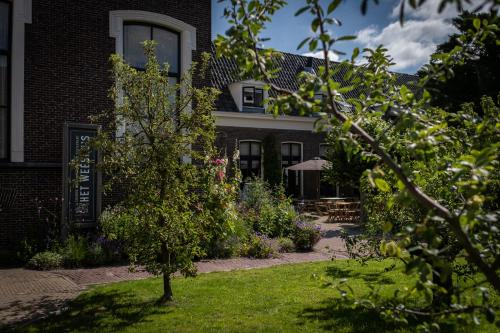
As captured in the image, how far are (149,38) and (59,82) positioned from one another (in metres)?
2.84

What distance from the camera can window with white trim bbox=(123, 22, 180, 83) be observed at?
41.9 feet

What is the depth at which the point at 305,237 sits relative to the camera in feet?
38.6

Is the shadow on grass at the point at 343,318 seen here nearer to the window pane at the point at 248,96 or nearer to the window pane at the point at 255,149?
the window pane at the point at 248,96

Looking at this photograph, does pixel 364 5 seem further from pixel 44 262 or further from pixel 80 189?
pixel 80 189

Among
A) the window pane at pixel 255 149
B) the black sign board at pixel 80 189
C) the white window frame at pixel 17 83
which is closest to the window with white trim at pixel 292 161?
the window pane at pixel 255 149

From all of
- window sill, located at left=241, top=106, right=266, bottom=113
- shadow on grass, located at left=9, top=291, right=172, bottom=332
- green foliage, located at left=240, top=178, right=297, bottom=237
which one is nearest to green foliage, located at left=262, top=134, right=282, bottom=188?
window sill, located at left=241, top=106, right=266, bottom=113

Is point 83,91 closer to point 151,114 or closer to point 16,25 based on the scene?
point 16,25

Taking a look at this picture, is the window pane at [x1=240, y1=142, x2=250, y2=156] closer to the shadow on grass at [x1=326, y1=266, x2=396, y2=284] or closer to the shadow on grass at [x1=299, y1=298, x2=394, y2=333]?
the shadow on grass at [x1=326, y1=266, x2=396, y2=284]

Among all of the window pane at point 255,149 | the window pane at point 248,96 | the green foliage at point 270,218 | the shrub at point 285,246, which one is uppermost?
the window pane at point 248,96

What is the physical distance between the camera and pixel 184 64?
1343 cm

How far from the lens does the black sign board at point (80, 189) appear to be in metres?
10.5

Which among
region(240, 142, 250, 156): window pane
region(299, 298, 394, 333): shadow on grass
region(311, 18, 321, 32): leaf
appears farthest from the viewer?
region(240, 142, 250, 156): window pane

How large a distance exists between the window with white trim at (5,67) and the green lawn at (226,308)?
18.0 ft

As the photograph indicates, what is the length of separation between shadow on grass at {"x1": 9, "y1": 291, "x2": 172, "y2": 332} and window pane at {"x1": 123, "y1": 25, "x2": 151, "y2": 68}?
750cm
